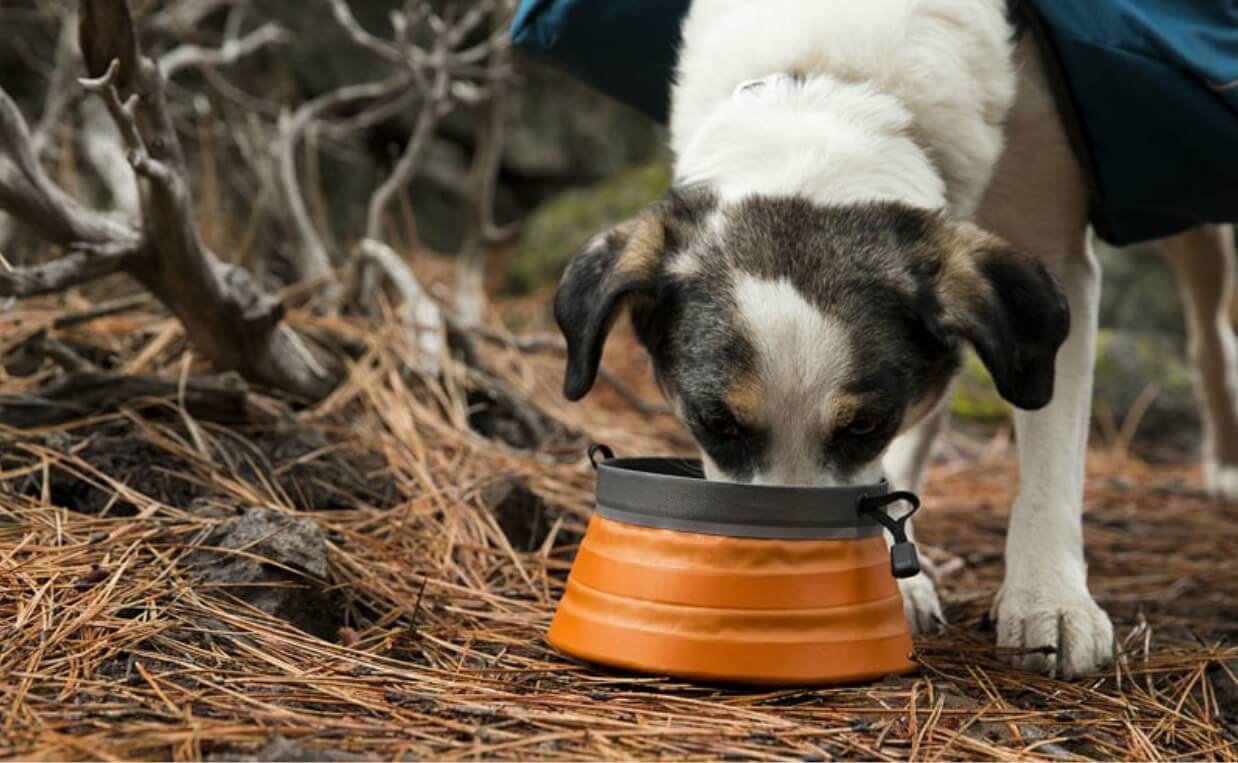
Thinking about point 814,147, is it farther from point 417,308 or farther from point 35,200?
point 417,308

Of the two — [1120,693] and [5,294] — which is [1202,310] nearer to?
[1120,693]

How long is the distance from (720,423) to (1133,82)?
3.57ft

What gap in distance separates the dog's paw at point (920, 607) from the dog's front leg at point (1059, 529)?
13cm

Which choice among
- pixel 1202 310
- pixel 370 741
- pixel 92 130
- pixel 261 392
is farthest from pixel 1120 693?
pixel 92 130

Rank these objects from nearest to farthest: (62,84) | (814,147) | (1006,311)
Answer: (1006,311) → (814,147) → (62,84)

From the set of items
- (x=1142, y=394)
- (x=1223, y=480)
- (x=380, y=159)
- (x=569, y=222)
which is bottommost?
(x=1142, y=394)

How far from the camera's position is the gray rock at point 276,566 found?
2129 millimetres

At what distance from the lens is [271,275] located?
437 cm

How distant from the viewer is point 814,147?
2.30 metres

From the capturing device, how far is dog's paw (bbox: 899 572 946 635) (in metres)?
2.59

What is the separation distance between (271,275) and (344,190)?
12.3 ft

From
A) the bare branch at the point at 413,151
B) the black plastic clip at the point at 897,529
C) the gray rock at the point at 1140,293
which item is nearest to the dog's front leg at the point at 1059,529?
the black plastic clip at the point at 897,529

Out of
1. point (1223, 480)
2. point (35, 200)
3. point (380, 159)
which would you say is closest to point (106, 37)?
point (35, 200)

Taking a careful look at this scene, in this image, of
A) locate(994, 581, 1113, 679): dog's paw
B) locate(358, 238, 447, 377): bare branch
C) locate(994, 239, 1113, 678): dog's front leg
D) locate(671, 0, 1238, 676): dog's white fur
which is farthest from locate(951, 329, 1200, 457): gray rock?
locate(994, 581, 1113, 679): dog's paw
